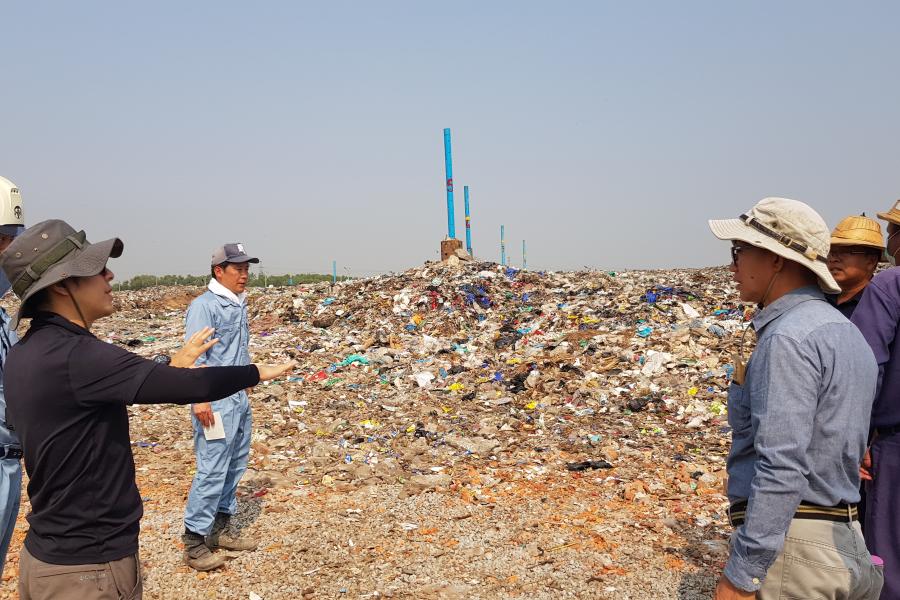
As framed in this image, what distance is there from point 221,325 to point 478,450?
3.33 metres

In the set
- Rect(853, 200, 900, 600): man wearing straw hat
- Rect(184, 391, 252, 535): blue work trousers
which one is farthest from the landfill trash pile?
Rect(853, 200, 900, 600): man wearing straw hat

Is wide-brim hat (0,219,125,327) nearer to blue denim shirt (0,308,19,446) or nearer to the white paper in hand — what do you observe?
blue denim shirt (0,308,19,446)

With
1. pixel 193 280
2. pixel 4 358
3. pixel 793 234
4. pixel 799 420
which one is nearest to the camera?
pixel 799 420

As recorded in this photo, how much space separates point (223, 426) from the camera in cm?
414

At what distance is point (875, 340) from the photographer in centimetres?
256

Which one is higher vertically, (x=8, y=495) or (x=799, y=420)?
(x=799, y=420)

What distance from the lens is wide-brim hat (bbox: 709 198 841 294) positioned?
185 centimetres

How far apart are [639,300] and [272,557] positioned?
9108 millimetres

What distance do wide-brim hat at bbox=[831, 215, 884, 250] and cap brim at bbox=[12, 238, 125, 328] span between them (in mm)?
3381

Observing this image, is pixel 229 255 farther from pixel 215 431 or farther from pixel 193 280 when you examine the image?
pixel 193 280

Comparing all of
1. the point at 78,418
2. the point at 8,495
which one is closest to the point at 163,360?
the point at 78,418

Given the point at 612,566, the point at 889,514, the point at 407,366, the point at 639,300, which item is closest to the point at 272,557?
the point at 612,566

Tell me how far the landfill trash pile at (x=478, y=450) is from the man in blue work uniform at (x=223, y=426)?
25 centimetres

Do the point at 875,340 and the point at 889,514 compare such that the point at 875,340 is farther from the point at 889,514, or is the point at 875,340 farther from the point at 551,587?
the point at 551,587
